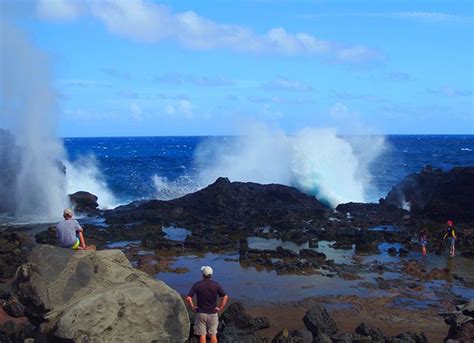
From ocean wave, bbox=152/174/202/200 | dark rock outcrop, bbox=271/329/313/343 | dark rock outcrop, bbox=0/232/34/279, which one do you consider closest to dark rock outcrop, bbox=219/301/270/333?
dark rock outcrop, bbox=271/329/313/343

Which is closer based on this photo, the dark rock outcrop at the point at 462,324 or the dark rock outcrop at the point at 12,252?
the dark rock outcrop at the point at 462,324

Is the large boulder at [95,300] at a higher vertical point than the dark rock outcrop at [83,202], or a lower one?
higher

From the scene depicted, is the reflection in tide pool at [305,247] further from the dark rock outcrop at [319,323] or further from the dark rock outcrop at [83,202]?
the dark rock outcrop at [83,202]

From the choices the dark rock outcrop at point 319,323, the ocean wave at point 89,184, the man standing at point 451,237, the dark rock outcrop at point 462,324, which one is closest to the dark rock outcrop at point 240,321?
the dark rock outcrop at point 319,323

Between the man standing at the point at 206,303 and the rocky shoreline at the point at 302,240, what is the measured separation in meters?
1.02

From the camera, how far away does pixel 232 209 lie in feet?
104

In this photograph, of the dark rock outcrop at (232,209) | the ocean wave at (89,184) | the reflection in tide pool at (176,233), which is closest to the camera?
the reflection in tide pool at (176,233)

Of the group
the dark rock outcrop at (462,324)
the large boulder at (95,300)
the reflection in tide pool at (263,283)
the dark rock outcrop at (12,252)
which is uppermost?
the large boulder at (95,300)

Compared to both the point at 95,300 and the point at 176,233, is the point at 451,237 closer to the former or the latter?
the point at 176,233

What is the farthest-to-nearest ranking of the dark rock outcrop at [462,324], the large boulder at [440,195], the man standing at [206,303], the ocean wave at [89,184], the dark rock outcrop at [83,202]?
1. the ocean wave at [89,184]
2. the dark rock outcrop at [83,202]
3. the large boulder at [440,195]
4. the dark rock outcrop at [462,324]
5. the man standing at [206,303]

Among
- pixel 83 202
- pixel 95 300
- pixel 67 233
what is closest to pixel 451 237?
pixel 67 233

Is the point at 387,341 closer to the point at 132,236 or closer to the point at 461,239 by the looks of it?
the point at 461,239

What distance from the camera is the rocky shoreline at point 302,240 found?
11.4m

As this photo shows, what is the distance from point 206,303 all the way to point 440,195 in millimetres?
24802
